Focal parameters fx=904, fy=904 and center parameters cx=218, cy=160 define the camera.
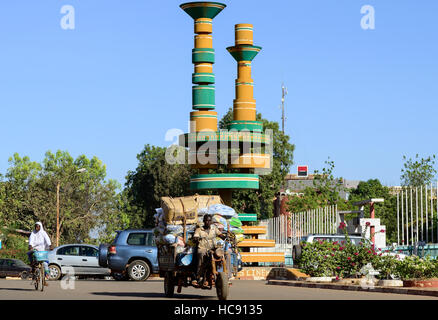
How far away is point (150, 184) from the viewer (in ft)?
299

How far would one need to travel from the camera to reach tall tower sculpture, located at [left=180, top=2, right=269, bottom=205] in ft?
137

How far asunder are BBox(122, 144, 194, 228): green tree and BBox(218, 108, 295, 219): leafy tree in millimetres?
5625

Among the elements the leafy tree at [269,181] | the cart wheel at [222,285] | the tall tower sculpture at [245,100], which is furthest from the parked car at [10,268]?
the leafy tree at [269,181]

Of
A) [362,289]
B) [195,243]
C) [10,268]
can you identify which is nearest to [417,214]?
[362,289]

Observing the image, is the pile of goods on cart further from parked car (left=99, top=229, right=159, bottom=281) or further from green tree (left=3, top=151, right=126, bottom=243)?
green tree (left=3, top=151, right=126, bottom=243)

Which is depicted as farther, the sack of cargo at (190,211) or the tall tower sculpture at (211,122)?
the tall tower sculpture at (211,122)

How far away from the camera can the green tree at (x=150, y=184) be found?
87.0 meters

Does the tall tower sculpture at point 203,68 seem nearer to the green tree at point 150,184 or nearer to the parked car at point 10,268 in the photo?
the parked car at point 10,268

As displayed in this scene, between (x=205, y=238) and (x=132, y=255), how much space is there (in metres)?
13.1

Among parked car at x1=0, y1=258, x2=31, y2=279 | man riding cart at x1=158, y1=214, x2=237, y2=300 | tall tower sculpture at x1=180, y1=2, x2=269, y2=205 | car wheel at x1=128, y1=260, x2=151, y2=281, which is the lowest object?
parked car at x1=0, y1=258, x2=31, y2=279

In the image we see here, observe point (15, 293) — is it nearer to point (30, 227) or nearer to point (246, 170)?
point (246, 170)

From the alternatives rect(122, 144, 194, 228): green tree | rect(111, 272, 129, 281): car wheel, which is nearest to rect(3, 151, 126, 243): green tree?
rect(122, 144, 194, 228): green tree

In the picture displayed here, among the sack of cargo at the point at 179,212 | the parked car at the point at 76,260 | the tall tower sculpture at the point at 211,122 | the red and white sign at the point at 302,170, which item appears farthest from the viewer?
the red and white sign at the point at 302,170
